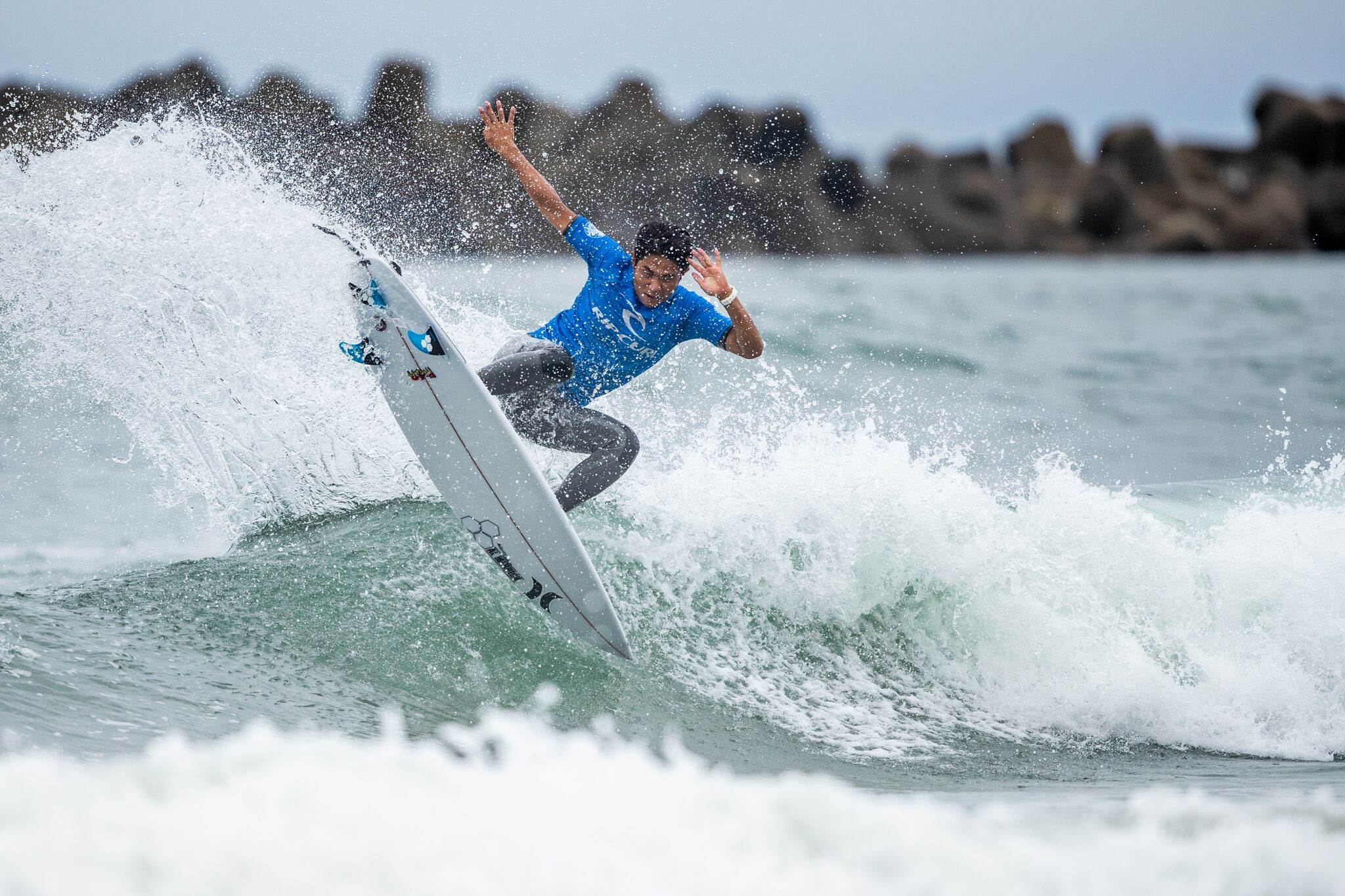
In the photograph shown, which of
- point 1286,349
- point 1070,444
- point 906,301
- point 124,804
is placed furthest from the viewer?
point 906,301

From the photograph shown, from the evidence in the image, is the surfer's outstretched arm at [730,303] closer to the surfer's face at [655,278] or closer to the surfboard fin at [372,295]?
the surfer's face at [655,278]

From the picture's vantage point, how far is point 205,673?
15.9 ft

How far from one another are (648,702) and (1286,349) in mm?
22586

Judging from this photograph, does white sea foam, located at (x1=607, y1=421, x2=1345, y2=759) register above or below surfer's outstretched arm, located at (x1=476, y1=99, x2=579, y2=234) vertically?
below

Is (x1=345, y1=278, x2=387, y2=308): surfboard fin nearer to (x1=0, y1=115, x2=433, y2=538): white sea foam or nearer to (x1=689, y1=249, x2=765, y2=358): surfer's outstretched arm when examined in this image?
(x1=0, y1=115, x2=433, y2=538): white sea foam

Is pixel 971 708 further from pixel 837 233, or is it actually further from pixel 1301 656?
pixel 837 233

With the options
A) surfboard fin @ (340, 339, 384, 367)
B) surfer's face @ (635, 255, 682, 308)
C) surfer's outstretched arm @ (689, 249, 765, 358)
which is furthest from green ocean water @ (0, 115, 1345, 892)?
surfer's face @ (635, 255, 682, 308)

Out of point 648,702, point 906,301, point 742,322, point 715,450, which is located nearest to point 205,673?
point 648,702

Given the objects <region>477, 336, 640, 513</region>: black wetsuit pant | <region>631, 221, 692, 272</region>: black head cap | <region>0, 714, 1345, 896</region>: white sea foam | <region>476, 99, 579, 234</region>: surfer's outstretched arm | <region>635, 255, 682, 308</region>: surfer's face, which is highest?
<region>476, 99, 579, 234</region>: surfer's outstretched arm

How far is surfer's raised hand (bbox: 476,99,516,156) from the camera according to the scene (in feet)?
18.4

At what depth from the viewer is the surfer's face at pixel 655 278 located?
17.4 ft

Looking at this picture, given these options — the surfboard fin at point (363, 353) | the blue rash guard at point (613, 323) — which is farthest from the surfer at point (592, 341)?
the surfboard fin at point (363, 353)

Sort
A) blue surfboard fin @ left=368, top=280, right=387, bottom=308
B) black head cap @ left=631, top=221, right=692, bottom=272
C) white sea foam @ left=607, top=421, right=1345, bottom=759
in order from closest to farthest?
black head cap @ left=631, top=221, right=692, bottom=272 < white sea foam @ left=607, top=421, right=1345, bottom=759 < blue surfboard fin @ left=368, top=280, right=387, bottom=308

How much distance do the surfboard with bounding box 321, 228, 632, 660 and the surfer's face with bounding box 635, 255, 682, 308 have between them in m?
0.89
